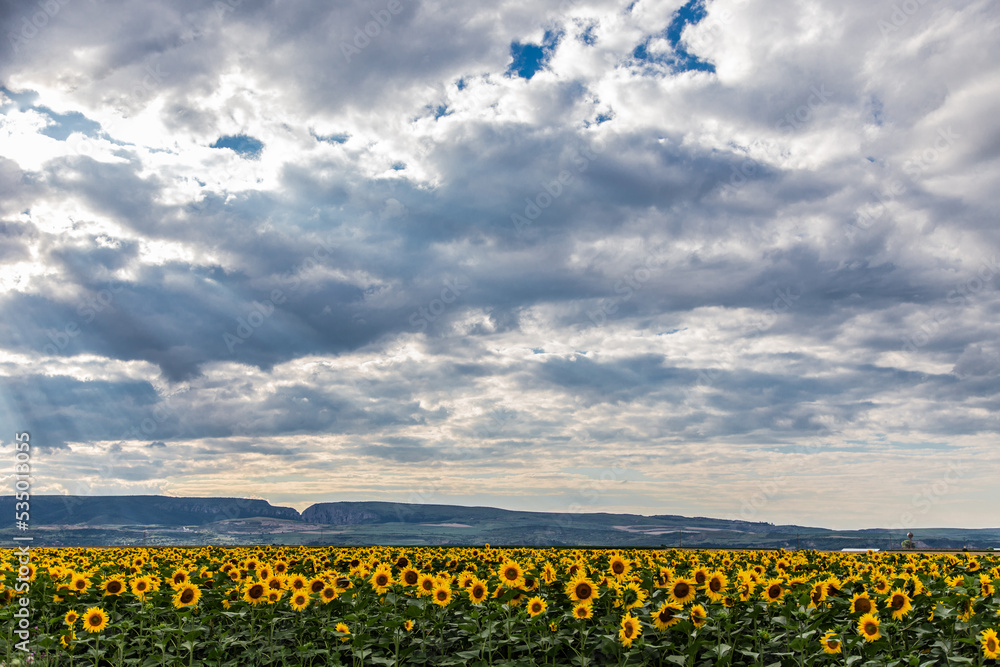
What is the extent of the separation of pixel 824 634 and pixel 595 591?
3.56 meters

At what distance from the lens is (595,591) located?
11.1m

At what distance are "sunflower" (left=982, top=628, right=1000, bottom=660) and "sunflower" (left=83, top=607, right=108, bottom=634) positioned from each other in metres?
14.3

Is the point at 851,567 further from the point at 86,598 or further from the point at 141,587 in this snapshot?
the point at 86,598

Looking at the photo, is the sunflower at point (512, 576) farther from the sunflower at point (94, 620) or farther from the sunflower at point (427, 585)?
the sunflower at point (94, 620)

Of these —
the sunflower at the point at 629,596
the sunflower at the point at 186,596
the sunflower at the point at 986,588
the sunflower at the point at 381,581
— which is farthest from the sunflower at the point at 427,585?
the sunflower at the point at 986,588

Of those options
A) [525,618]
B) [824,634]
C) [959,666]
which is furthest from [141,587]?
[959,666]

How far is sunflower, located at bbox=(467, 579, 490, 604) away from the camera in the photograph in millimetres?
11447

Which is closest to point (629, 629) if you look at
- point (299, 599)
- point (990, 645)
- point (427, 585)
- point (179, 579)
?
point (427, 585)

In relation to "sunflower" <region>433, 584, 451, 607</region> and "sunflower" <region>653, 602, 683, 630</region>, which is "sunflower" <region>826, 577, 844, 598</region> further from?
"sunflower" <region>433, 584, 451, 607</region>

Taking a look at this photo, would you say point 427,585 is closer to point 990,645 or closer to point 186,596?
point 186,596

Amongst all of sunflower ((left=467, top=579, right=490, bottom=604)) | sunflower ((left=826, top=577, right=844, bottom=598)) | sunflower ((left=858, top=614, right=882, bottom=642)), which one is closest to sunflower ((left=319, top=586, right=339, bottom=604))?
sunflower ((left=467, top=579, right=490, bottom=604))

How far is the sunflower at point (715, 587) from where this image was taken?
1100 centimetres

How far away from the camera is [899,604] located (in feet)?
37.1

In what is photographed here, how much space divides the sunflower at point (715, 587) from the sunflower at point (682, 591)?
246 millimetres
